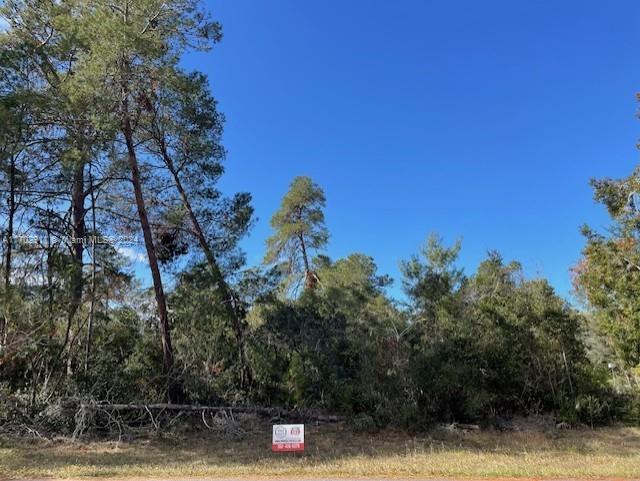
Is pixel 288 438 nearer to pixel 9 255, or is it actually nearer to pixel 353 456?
pixel 353 456

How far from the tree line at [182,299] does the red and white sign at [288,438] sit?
3733mm

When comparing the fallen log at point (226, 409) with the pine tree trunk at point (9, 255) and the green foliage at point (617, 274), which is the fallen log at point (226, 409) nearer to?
the pine tree trunk at point (9, 255)

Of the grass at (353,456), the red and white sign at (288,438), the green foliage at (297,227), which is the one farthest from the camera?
the green foliage at (297,227)

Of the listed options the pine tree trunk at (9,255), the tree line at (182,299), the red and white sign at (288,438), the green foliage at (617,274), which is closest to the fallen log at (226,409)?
the tree line at (182,299)

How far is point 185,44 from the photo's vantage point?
45.6 feet

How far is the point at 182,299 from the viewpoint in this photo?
576 inches

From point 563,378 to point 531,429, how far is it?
6.18 ft

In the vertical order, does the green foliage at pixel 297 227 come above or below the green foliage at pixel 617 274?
above

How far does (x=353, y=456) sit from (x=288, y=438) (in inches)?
56.0

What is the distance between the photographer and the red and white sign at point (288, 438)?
9.88 metres

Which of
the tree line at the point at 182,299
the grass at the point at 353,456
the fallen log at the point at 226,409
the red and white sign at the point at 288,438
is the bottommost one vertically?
the grass at the point at 353,456

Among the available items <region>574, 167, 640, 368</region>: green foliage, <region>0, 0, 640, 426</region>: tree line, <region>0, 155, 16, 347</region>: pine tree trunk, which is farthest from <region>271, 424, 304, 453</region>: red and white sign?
<region>574, 167, 640, 368</region>: green foliage

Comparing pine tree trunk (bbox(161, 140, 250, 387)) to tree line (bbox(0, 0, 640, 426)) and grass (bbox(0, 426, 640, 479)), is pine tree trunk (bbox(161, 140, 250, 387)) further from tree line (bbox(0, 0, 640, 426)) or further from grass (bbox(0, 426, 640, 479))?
grass (bbox(0, 426, 640, 479))

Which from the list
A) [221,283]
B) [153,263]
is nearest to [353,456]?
[221,283]
